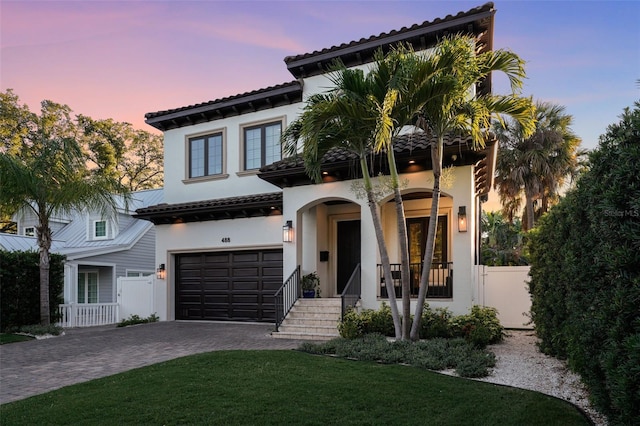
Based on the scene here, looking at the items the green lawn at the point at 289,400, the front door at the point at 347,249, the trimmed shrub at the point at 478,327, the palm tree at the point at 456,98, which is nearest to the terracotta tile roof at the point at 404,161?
the palm tree at the point at 456,98

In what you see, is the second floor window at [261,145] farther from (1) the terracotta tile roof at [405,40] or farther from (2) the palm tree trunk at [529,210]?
(2) the palm tree trunk at [529,210]

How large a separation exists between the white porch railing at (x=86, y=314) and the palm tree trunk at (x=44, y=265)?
1.59 meters

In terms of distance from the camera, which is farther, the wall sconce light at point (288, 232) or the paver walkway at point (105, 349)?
the wall sconce light at point (288, 232)

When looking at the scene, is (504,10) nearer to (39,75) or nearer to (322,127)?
(322,127)

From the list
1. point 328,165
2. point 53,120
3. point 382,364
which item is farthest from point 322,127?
point 53,120

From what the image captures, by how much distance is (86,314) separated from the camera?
16.4 metres

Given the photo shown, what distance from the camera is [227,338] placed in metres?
11.6

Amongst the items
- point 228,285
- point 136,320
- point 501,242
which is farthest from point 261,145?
point 501,242

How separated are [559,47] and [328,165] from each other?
20.9ft

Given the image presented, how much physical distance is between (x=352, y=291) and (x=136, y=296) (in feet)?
31.1

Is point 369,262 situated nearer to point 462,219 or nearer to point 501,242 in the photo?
point 462,219

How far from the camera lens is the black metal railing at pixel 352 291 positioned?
1121cm

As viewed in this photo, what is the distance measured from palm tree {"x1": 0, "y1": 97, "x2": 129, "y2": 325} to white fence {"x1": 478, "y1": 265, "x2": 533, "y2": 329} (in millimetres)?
11375

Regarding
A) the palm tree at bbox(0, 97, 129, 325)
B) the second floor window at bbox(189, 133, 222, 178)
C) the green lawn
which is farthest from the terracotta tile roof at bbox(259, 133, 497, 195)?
the palm tree at bbox(0, 97, 129, 325)
